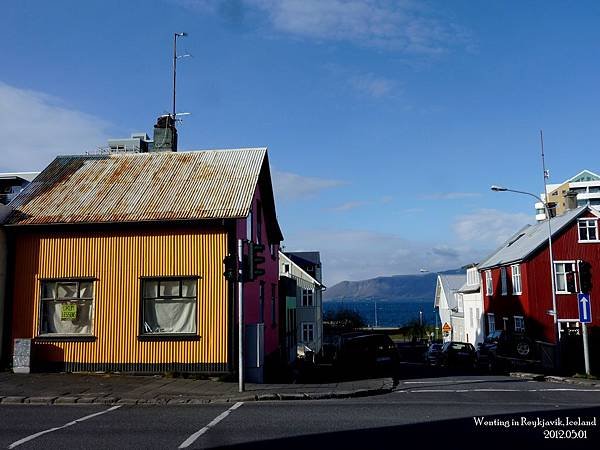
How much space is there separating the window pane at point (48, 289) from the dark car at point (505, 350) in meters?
20.2

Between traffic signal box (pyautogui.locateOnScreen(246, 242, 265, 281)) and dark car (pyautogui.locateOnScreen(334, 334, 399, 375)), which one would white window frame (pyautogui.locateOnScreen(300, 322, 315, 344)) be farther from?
traffic signal box (pyautogui.locateOnScreen(246, 242, 265, 281))

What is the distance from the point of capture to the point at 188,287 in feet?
58.4

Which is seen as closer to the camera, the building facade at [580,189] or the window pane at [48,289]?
the window pane at [48,289]

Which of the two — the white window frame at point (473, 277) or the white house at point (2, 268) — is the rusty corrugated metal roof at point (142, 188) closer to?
the white house at point (2, 268)

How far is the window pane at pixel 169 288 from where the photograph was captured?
17812 mm

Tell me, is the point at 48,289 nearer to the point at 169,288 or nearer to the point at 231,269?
the point at 169,288

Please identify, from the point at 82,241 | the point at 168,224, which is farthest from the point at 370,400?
the point at 82,241

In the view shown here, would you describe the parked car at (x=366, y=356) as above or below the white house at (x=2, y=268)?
below

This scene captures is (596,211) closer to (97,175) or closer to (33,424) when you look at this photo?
(97,175)

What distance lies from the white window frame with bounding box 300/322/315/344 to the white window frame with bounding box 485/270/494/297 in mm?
19165

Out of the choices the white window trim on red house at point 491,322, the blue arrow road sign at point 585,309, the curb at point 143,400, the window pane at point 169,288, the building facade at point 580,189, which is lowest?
the curb at point 143,400

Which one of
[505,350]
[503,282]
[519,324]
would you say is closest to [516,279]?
[503,282]

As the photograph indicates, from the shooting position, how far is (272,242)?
2712 cm

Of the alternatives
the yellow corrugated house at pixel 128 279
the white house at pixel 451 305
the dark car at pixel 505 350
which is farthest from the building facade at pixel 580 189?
the yellow corrugated house at pixel 128 279
